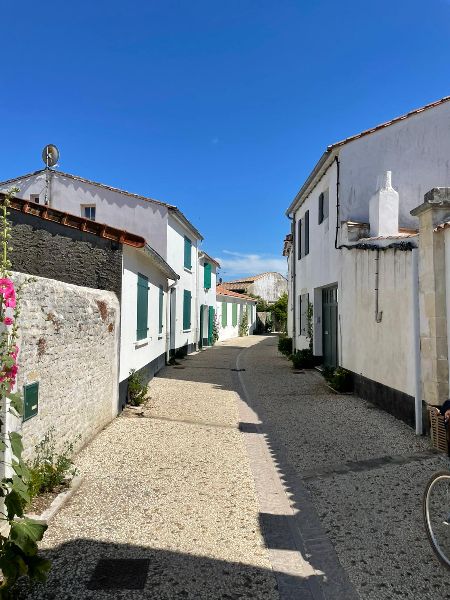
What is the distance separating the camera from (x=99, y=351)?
6.48 metres

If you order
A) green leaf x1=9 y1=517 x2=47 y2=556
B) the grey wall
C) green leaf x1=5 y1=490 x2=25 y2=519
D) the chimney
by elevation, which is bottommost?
green leaf x1=9 y1=517 x2=47 y2=556

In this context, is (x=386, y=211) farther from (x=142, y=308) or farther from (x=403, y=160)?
(x=142, y=308)

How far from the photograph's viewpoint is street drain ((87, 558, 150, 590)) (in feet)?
9.48

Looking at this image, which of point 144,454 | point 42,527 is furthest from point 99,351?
point 42,527

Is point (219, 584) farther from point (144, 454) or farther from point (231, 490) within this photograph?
point (144, 454)

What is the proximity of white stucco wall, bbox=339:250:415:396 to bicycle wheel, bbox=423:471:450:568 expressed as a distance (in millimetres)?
3366

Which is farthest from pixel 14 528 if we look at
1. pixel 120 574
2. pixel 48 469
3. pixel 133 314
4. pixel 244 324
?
pixel 244 324

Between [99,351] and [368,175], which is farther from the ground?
[368,175]

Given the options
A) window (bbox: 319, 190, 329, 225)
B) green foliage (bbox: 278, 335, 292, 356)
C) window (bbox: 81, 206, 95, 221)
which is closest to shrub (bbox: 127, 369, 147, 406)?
window (bbox: 319, 190, 329, 225)

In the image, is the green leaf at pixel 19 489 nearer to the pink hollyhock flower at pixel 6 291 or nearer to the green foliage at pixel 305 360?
the pink hollyhock flower at pixel 6 291

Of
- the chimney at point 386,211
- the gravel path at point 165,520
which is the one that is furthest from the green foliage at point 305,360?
the gravel path at point 165,520

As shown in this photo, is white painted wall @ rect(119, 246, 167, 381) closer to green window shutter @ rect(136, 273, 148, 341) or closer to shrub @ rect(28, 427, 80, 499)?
green window shutter @ rect(136, 273, 148, 341)

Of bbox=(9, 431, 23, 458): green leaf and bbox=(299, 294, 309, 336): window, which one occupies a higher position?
bbox=(299, 294, 309, 336): window

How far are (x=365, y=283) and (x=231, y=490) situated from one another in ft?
17.5
